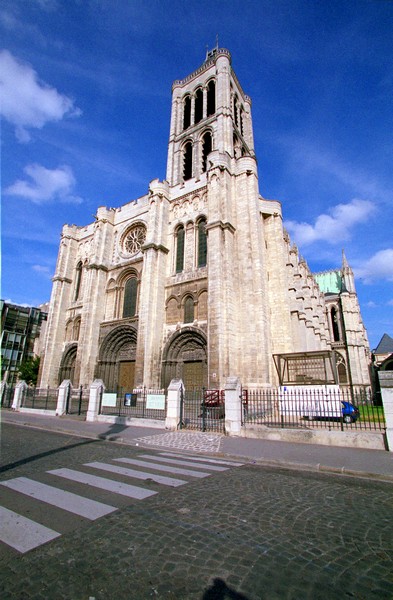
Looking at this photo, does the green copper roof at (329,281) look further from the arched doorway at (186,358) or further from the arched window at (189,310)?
the arched doorway at (186,358)

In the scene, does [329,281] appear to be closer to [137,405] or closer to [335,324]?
[335,324]

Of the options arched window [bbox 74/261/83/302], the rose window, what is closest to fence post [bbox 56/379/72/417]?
the rose window

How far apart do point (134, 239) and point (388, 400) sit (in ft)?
75.9

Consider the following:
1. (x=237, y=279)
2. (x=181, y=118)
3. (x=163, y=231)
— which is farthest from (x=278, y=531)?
(x=181, y=118)

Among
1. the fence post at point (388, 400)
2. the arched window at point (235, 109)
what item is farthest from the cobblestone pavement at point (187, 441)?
the arched window at point (235, 109)

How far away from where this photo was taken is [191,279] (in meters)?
20.9

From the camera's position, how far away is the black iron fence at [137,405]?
13086 mm

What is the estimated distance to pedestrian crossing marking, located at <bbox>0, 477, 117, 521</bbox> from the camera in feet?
11.3

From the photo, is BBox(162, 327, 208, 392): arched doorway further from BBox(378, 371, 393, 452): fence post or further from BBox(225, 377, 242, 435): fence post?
BBox(378, 371, 393, 452): fence post

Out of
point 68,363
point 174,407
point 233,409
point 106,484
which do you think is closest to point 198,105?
point 68,363

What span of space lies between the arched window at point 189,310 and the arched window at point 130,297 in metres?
4.98

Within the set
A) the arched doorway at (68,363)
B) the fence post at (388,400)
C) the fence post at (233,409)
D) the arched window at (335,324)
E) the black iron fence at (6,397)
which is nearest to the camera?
the fence post at (388,400)

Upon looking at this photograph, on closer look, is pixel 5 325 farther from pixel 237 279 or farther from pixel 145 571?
pixel 145 571

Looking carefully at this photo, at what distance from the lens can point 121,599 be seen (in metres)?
1.99
